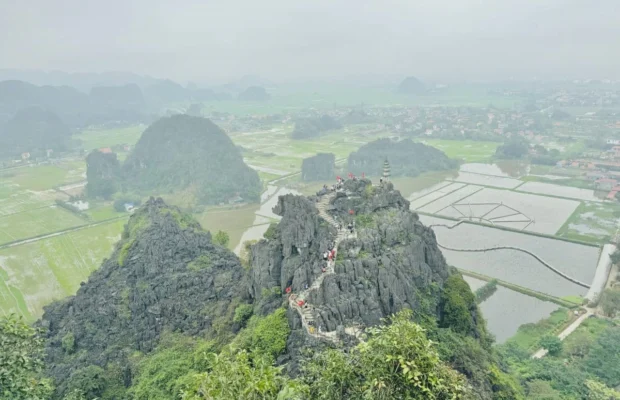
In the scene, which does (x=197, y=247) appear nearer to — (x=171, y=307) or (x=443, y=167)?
(x=171, y=307)

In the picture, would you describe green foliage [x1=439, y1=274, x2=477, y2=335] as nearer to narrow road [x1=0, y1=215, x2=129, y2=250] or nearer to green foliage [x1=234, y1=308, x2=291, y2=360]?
green foliage [x1=234, y1=308, x2=291, y2=360]

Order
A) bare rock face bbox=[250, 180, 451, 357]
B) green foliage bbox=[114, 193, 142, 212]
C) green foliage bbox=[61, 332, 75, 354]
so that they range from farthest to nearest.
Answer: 1. green foliage bbox=[114, 193, 142, 212]
2. green foliage bbox=[61, 332, 75, 354]
3. bare rock face bbox=[250, 180, 451, 357]

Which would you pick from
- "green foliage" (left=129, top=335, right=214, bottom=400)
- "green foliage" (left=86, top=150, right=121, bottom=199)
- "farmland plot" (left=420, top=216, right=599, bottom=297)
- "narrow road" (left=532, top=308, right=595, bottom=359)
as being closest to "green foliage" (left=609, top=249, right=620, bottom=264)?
"farmland plot" (left=420, top=216, right=599, bottom=297)

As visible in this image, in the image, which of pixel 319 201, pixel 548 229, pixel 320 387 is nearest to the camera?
pixel 320 387

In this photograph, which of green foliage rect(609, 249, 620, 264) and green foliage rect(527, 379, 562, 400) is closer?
green foliage rect(527, 379, 562, 400)

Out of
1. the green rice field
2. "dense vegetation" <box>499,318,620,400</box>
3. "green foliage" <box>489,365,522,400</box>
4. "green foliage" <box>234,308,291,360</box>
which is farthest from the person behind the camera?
the green rice field

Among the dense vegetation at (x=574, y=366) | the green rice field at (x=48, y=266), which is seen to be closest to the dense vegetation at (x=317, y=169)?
the green rice field at (x=48, y=266)

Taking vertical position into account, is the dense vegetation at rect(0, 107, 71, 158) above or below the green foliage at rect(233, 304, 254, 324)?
below

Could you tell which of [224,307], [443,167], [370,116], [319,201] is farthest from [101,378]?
[370,116]
